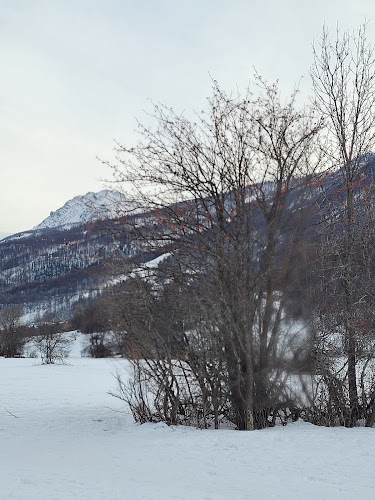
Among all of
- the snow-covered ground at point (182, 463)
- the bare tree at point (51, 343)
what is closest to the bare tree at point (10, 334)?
the bare tree at point (51, 343)

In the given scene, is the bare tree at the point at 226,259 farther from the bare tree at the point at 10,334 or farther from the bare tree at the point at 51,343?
the bare tree at the point at 10,334

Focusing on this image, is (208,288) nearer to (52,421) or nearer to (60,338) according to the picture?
(52,421)

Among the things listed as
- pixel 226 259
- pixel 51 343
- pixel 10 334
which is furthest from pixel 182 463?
pixel 10 334

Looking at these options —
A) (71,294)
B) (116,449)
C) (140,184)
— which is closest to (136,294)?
(140,184)

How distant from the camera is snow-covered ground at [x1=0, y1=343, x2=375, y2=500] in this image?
212 inches

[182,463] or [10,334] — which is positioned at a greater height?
[10,334]

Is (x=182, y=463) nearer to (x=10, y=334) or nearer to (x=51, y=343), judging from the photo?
(x=51, y=343)

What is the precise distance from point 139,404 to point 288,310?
3.46 metres

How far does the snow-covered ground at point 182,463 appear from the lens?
17.7 feet

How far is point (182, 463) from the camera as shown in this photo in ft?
21.9

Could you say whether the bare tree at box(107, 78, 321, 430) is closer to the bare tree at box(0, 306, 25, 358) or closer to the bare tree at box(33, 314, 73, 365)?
the bare tree at box(33, 314, 73, 365)

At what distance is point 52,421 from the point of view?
11.1 metres

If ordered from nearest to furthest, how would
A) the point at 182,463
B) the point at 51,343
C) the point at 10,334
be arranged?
the point at 182,463 < the point at 51,343 < the point at 10,334

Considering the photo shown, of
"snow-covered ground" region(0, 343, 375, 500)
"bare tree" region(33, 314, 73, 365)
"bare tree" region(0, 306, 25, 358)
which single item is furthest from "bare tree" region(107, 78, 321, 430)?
"bare tree" region(0, 306, 25, 358)
